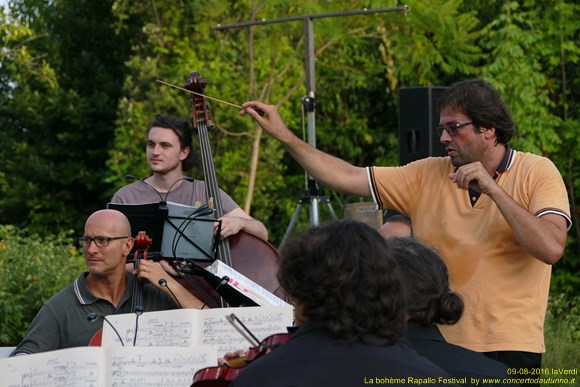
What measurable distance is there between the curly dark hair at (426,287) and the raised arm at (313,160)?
4.20ft

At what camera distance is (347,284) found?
269 cm

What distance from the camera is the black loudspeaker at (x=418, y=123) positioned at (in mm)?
8414

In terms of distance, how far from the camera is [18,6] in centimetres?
1753

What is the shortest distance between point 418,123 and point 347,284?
593cm

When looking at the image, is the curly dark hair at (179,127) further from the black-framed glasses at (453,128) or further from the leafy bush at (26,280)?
the leafy bush at (26,280)

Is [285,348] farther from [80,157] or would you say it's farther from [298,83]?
[80,157]

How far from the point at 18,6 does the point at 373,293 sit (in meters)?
15.9

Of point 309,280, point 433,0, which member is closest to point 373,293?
point 309,280

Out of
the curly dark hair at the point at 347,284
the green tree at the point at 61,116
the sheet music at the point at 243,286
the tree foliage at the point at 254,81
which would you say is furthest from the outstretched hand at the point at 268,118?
the green tree at the point at 61,116

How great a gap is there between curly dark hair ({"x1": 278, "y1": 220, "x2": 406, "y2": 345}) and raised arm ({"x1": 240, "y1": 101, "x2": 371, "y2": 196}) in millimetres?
1947

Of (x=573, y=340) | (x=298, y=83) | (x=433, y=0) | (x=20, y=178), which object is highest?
(x=433, y=0)

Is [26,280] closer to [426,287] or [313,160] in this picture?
[313,160]

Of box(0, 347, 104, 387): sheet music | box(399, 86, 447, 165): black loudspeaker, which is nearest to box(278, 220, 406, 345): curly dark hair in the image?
box(0, 347, 104, 387): sheet music

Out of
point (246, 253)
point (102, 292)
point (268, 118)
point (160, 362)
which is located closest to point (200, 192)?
point (246, 253)
